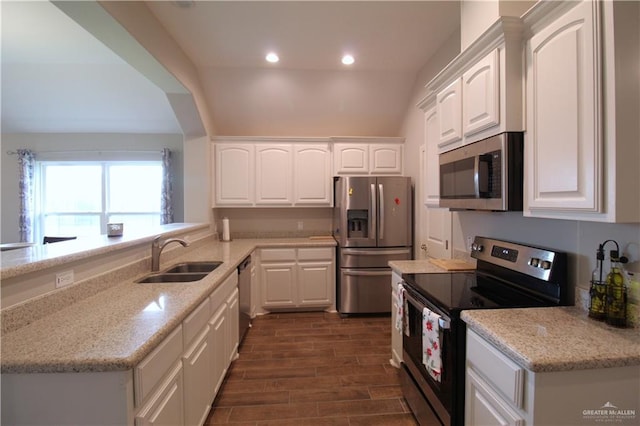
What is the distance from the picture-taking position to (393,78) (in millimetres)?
3555

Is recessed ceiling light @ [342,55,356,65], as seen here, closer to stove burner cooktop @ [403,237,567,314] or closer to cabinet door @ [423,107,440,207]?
cabinet door @ [423,107,440,207]

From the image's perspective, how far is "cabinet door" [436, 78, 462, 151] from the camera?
1.86 metres

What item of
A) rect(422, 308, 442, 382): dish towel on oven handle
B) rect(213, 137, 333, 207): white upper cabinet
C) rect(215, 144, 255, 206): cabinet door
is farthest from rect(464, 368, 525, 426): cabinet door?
rect(215, 144, 255, 206): cabinet door

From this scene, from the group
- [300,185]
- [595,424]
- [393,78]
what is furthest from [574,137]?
[300,185]

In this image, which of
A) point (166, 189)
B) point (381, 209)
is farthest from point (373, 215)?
point (166, 189)

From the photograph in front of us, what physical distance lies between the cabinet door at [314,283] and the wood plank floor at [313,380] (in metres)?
0.39

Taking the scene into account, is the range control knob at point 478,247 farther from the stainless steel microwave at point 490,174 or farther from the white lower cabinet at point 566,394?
the white lower cabinet at point 566,394

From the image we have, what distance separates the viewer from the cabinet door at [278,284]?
3590 millimetres

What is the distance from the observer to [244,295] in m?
2.90

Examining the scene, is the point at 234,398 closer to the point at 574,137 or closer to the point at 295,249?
the point at 295,249

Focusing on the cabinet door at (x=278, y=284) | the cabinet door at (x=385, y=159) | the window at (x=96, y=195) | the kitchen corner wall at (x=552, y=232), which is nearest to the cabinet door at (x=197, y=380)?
the cabinet door at (x=278, y=284)

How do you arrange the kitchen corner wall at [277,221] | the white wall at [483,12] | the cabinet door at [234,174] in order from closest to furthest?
the white wall at [483,12], the cabinet door at [234,174], the kitchen corner wall at [277,221]

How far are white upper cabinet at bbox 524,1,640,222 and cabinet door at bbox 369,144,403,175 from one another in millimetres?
2528

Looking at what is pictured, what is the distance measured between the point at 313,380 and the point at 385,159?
2821 mm
